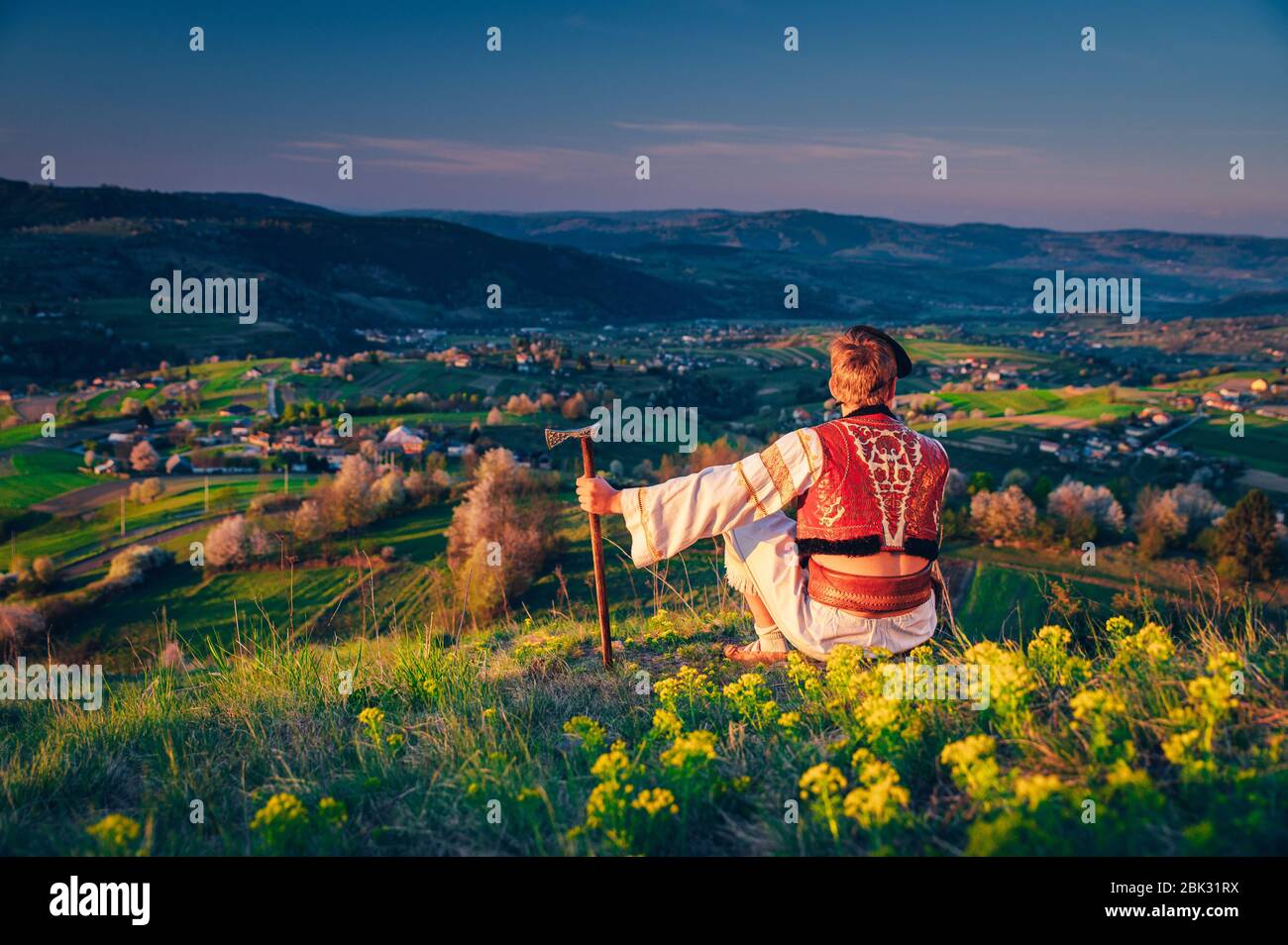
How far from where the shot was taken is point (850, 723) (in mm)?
3498

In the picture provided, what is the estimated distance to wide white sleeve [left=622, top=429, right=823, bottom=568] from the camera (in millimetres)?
4312

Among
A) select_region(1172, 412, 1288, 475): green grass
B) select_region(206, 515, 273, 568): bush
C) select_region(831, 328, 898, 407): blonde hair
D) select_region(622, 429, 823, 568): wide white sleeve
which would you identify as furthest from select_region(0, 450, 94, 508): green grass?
select_region(1172, 412, 1288, 475): green grass

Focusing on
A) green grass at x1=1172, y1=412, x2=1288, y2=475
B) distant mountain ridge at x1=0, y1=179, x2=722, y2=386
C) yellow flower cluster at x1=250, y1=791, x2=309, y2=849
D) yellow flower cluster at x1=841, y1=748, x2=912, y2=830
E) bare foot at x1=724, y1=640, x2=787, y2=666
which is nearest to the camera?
yellow flower cluster at x1=841, y1=748, x2=912, y2=830

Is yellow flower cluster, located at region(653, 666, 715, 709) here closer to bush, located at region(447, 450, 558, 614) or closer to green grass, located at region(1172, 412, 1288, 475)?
bush, located at region(447, 450, 558, 614)

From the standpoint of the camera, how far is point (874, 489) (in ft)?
14.1

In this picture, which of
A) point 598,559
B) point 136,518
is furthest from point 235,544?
point 598,559

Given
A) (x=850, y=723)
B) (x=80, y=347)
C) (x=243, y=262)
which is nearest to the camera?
(x=850, y=723)

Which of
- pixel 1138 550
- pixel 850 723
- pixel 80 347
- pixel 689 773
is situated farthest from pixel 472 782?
pixel 80 347

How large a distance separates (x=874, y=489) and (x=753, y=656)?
4.73 feet

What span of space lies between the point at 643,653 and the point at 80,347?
100 meters

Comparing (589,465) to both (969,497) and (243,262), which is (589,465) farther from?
(243,262)

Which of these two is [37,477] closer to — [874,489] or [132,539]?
[132,539]

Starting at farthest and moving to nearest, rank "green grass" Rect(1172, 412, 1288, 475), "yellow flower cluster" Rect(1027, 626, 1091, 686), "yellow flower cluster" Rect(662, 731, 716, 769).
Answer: "green grass" Rect(1172, 412, 1288, 475) → "yellow flower cluster" Rect(1027, 626, 1091, 686) → "yellow flower cluster" Rect(662, 731, 716, 769)

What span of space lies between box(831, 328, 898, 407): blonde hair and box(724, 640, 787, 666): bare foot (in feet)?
5.65
